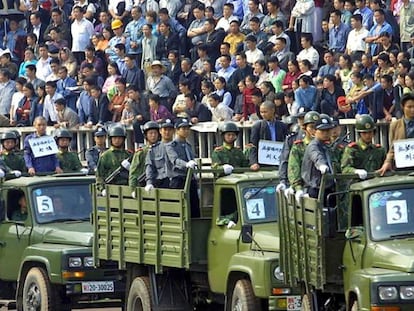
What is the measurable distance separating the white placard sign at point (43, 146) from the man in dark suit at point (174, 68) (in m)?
5.44

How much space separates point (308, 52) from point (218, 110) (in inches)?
69.8

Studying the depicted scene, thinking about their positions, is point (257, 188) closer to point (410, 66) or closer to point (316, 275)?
point (316, 275)

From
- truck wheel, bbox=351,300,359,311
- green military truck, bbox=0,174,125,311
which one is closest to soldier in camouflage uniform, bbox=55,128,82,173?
green military truck, bbox=0,174,125,311

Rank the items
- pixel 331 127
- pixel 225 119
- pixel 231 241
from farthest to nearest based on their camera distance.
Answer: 1. pixel 225 119
2. pixel 231 241
3. pixel 331 127

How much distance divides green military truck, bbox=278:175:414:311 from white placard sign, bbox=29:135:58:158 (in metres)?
7.45

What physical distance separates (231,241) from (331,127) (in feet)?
6.05

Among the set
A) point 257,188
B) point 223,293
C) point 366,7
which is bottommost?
point 223,293

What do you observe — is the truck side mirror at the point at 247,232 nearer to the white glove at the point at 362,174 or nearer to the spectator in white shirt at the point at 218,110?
the white glove at the point at 362,174

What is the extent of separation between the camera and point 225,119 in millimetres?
25703

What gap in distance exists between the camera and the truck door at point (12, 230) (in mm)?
20812

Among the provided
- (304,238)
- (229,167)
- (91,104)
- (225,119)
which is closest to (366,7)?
(225,119)

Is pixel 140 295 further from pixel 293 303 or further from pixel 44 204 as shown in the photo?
pixel 293 303

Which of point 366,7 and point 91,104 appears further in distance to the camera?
point 91,104

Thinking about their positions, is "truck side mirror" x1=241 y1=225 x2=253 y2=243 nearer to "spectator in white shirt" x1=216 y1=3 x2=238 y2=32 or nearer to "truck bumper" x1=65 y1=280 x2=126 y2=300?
"truck bumper" x1=65 y1=280 x2=126 y2=300
